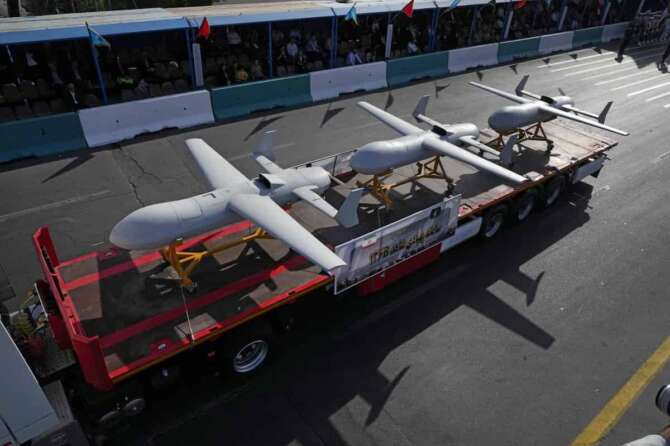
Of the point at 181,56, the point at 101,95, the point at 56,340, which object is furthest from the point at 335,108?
the point at 56,340

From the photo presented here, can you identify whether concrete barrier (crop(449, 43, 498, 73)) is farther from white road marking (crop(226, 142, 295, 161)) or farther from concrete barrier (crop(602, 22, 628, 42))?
white road marking (crop(226, 142, 295, 161))

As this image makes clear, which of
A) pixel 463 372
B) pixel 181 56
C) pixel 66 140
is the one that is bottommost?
pixel 463 372

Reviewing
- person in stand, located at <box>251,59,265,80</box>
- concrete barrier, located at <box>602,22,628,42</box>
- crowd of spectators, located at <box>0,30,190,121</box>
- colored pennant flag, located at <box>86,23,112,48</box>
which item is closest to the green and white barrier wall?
crowd of spectators, located at <box>0,30,190,121</box>

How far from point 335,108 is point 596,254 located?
14467 mm

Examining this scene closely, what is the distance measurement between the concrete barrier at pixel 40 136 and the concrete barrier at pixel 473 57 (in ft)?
76.1

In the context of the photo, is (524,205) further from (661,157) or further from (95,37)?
(95,37)

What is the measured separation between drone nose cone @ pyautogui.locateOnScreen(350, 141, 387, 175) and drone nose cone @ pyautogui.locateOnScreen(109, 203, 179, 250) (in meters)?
5.09

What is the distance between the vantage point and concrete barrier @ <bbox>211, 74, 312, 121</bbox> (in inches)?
837

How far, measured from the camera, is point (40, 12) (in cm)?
2828

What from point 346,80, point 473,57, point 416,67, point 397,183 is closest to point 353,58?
point 346,80

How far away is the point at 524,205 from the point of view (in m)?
14.3

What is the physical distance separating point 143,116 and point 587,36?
125 feet

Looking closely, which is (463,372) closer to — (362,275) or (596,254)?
(362,275)

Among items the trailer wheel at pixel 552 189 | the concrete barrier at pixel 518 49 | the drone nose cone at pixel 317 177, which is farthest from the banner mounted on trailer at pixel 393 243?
the concrete barrier at pixel 518 49
